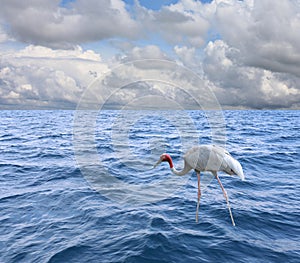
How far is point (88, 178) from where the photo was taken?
15.7 m

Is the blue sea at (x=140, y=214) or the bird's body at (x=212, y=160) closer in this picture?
the blue sea at (x=140, y=214)

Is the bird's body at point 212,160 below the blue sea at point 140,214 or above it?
above

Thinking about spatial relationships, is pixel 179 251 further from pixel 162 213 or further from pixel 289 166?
pixel 289 166

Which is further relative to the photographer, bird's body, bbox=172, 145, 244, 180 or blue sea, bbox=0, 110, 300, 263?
bird's body, bbox=172, 145, 244, 180

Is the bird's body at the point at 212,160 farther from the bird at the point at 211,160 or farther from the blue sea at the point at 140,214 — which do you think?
the blue sea at the point at 140,214

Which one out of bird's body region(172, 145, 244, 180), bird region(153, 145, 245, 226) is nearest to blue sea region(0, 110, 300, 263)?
bird region(153, 145, 245, 226)

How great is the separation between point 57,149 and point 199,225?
19.0m

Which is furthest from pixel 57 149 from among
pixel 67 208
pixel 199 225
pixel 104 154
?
pixel 199 225

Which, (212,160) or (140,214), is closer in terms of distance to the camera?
(212,160)

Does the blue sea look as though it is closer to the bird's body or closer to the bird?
the bird

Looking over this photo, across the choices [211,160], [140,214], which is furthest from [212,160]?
[140,214]

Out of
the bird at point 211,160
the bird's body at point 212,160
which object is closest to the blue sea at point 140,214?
the bird at point 211,160

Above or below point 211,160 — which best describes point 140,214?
below

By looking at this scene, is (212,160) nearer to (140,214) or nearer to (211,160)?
(211,160)
